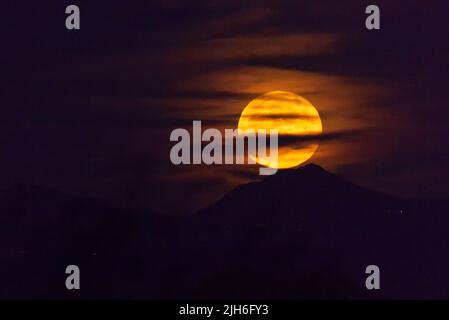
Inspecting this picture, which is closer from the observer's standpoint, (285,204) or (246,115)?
(246,115)

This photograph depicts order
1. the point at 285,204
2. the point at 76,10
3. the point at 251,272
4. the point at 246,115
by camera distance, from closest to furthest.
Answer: the point at 76,10 < the point at 246,115 < the point at 251,272 < the point at 285,204

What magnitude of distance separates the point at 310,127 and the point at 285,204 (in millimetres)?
11789

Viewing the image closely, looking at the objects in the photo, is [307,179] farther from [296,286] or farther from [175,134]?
[175,134]

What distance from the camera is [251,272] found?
26.0 m

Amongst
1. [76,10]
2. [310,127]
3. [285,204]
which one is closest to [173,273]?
[285,204]

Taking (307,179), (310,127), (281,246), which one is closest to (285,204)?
(281,246)

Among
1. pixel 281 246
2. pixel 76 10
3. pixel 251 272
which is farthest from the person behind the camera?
pixel 281 246

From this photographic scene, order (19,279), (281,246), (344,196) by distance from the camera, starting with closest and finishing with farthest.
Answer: (19,279) → (281,246) → (344,196)

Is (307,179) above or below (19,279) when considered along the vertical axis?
above

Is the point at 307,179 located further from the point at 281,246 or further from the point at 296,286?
the point at 281,246
